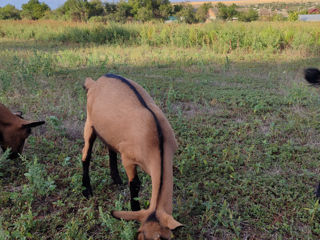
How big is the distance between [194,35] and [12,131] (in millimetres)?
10454

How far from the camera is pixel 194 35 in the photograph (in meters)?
13.0

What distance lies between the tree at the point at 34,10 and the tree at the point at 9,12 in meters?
0.85

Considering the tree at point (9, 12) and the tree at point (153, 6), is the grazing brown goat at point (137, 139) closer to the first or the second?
the tree at point (153, 6)

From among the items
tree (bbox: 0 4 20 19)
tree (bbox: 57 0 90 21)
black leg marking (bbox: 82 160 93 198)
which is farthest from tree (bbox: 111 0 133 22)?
black leg marking (bbox: 82 160 93 198)

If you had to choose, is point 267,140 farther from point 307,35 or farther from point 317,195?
point 307,35

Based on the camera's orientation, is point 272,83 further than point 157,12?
No

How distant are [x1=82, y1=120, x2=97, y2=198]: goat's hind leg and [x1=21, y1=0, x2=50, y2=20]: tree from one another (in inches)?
1277

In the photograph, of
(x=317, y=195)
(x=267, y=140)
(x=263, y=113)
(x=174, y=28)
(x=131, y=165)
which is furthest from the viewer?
(x=174, y=28)

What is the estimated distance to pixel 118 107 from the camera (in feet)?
9.76

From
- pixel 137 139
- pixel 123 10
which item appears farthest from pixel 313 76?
pixel 123 10

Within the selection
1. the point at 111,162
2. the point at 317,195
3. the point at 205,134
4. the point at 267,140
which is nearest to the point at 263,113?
the point at 267,140

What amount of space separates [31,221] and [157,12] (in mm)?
29789

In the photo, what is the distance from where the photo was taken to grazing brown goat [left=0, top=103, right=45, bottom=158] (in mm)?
4078

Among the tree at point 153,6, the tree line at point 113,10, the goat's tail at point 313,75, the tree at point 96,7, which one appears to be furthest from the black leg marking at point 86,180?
the tree at point 96,7
